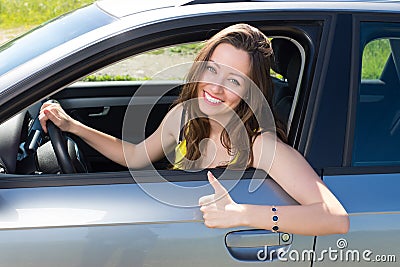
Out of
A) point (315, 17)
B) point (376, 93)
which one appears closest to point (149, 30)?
point (315, 17)

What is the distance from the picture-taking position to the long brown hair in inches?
85.2

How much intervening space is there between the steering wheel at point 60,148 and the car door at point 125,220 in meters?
0.26

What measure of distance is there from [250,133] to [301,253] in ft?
1.36

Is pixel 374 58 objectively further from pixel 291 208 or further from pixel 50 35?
pixel 50 35

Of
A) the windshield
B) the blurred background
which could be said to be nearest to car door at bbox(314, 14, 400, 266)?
the windshield

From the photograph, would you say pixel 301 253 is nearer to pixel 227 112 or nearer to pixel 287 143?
pixel 287 143

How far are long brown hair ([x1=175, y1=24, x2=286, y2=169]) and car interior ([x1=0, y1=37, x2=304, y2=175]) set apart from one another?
0.12 meters

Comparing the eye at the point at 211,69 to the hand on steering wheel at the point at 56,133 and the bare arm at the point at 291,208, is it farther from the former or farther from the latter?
the hand on steering wheel at the point at 56,133

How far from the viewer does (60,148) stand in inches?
93.1

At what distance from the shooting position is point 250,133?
86.7 inches

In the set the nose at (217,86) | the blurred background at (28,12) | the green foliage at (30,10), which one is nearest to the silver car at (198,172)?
the nose at (217,86)

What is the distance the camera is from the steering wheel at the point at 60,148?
2318 millimetres

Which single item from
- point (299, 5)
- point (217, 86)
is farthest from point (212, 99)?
point (299, 5)

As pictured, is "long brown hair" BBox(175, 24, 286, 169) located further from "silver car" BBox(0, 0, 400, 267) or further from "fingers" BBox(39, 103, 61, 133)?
"fingers" BBox(39, 103, 61, 133)
